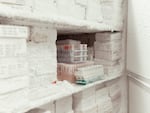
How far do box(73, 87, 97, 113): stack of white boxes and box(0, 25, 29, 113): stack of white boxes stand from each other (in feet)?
1.69

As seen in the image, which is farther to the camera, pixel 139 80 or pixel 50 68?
pixel 139 80

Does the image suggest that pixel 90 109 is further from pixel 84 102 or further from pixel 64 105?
pixel 64 105

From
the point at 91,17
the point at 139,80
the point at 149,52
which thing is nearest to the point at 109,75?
the point at 139,80

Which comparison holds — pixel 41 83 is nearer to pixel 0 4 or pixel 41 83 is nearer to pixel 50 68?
pixel 50 68

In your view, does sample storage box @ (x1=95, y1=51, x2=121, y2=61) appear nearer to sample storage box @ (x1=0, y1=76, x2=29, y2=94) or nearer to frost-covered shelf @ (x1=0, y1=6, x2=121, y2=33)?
frost-covered shelf @ (x1=0, y1=6, x2=121, y2=33)

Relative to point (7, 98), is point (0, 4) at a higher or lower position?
higher

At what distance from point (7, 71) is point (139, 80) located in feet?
3.19

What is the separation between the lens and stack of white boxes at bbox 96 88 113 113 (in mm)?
1450

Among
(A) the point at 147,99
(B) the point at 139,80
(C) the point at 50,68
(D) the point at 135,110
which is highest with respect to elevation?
(C) the point at 50,68

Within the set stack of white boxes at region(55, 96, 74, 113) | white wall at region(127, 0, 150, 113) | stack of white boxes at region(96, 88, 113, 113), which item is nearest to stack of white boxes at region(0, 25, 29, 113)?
stack of white boxes at region(55, 96, 74, 113)

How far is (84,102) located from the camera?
1.29 meters

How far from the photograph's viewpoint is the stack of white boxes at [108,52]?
4.93ft

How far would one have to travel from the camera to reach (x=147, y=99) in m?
1.41

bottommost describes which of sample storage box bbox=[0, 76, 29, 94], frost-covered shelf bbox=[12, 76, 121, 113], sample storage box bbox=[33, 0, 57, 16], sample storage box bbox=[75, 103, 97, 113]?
sample storage box bbox=[75, 103, 97, 113]
